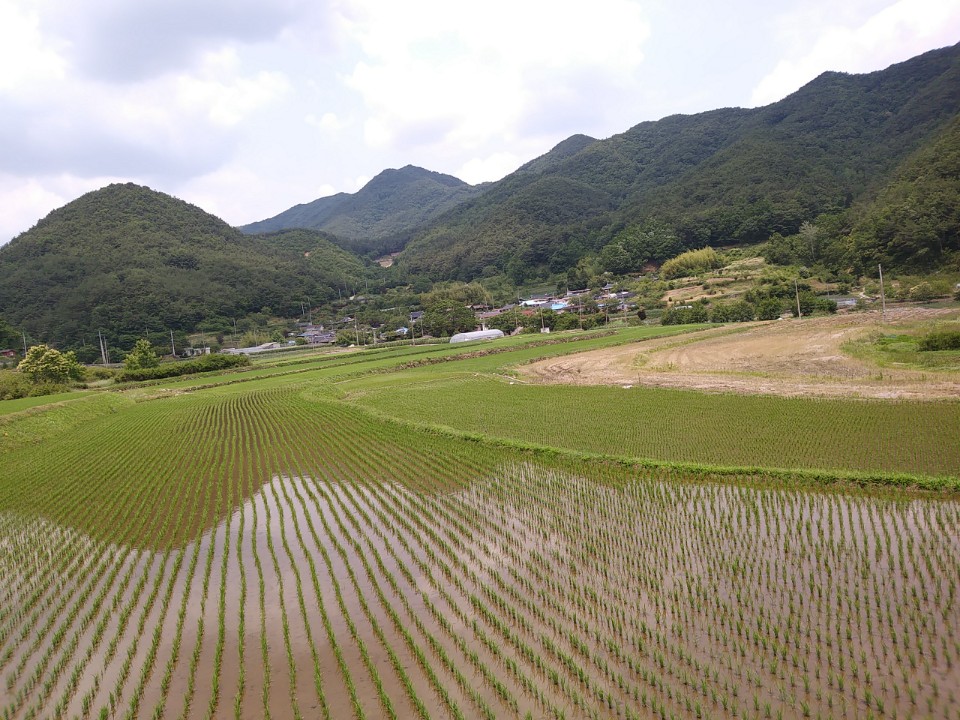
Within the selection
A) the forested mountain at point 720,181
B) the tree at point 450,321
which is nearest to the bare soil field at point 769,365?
the forested mountain at point 720,181

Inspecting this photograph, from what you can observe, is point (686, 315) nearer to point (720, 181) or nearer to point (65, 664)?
point (65, 664)

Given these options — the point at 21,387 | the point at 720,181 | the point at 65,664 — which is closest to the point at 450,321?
the point at 21,387

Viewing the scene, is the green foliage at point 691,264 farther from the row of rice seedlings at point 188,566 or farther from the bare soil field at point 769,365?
the row of rice seedlings at point 188,566

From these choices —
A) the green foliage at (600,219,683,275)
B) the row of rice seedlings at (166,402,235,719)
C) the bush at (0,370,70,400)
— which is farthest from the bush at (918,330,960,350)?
the green foliage at (600,219,683,275)

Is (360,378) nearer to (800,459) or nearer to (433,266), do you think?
(800,459)

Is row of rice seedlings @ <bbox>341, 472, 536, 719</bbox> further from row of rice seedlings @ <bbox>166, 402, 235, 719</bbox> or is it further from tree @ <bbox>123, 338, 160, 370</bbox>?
tree @ <bbox>123, 338, 160, 370</bbox>

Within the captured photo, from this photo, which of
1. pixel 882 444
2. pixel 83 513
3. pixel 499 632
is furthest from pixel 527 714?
pixel 83 513
